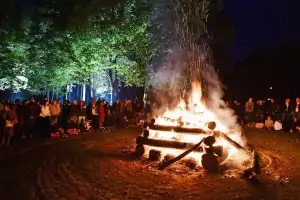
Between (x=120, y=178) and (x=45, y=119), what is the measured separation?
984 centimetres

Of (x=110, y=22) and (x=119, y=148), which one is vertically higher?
(x=110, y=22)

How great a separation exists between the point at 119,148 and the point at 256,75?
3481 centimetres

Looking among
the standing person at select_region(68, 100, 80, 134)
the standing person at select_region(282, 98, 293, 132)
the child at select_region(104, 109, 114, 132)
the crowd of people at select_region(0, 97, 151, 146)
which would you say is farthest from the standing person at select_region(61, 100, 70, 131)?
the standing person at select_region(282, 98, 293, 132)

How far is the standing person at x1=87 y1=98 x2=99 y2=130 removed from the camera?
23.2m

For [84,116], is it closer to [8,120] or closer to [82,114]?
[82,114]

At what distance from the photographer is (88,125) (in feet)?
75.0

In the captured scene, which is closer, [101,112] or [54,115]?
[54,115]

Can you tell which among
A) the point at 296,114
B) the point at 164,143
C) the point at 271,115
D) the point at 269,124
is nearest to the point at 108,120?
the point at 269,124

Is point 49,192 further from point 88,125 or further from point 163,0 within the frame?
point 163,0

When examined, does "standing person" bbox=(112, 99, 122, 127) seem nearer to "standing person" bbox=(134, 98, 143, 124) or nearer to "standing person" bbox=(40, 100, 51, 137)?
"standing person" bbox=(134, 98, 143, 124)

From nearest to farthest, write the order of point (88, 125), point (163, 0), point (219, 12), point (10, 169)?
1. point (10, 169)
2. point (88, 125)
3. point (163, 0)
4. point (219, 12)

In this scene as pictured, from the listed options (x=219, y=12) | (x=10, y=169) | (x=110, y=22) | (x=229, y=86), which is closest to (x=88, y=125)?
(x=110, y=22)

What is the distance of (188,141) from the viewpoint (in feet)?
46.3

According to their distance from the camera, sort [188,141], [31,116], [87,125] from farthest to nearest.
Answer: [87,125]
[31,116]
[188,141]
